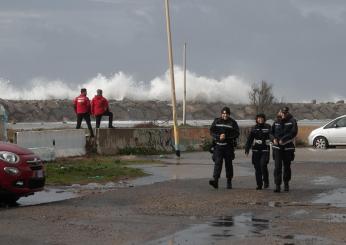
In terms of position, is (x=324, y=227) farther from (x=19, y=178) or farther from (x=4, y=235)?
(x=19, y=178)

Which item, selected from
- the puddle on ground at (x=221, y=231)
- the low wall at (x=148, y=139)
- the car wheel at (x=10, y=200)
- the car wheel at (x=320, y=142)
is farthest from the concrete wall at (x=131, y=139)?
the puddle on ground at (x=221, y=231)

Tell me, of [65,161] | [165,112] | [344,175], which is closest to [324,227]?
[344,175]

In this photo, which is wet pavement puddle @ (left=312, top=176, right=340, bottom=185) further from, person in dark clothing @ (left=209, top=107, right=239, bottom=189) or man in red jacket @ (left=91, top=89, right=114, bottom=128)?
man in red jacket @ (left=91, top=89, right=114, bottom=128)

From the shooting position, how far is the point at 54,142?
23.5 meters

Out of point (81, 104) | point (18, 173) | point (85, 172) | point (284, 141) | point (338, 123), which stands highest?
point (81, 104)

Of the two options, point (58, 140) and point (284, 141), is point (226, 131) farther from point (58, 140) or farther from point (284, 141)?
point (58, 140)

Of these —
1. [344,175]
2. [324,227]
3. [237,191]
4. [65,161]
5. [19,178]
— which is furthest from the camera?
[65,161]

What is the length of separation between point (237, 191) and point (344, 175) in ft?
14.8

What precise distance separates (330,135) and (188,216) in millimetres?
21778

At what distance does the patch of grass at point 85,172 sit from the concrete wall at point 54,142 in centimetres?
102

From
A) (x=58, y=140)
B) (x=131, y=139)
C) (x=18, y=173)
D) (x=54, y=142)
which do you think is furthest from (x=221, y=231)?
(x=131, y=139)

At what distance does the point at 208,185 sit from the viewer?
53.0 ft

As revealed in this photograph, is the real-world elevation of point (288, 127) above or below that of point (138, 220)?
above

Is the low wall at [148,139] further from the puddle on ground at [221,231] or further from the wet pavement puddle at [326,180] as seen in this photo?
the puddle on ground at [221,231]
